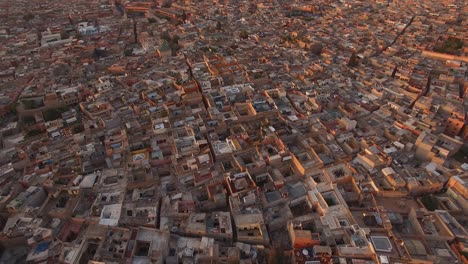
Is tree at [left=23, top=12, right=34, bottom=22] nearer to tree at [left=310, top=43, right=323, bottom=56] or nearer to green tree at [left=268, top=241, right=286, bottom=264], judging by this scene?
tree at [left=310, top=43, right=323, bottom=56]

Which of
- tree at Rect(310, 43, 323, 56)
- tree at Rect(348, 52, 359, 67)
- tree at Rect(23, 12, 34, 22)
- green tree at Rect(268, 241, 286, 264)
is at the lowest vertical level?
tree at Rect(23, 12, 34, 22)

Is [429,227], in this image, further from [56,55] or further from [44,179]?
[56,55]

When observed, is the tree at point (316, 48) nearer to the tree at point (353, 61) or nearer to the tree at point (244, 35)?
the tree at point (353, 61)

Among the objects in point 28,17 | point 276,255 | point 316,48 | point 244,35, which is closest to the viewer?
point 276,255

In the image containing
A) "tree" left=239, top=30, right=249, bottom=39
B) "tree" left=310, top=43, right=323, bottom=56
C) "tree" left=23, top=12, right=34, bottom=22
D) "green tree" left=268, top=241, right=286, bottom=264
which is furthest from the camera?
"tree" left=23, top=12, right=34, bottom=22

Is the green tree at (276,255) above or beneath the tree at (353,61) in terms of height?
beneath

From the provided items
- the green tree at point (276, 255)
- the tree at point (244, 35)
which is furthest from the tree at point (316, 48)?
the green tree at point (276, 255)

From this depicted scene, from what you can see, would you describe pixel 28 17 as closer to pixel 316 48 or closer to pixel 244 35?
pixel 244 35

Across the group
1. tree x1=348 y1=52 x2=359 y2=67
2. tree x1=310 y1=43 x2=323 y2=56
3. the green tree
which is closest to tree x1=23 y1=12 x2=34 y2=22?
tree x1=310 y1=43 x2=323 y2=56

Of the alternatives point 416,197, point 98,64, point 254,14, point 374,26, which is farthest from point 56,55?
point 374,26

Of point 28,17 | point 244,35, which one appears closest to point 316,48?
point 244,35

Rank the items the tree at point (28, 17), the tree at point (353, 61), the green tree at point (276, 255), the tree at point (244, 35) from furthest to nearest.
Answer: the tree at point (28, 17)
the tree at point (244, 35)
the tree at point (353, 61)
the green tree at point (276, 255)

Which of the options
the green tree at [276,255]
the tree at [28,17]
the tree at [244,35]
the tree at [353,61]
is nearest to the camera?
the green tree at [276,255]
